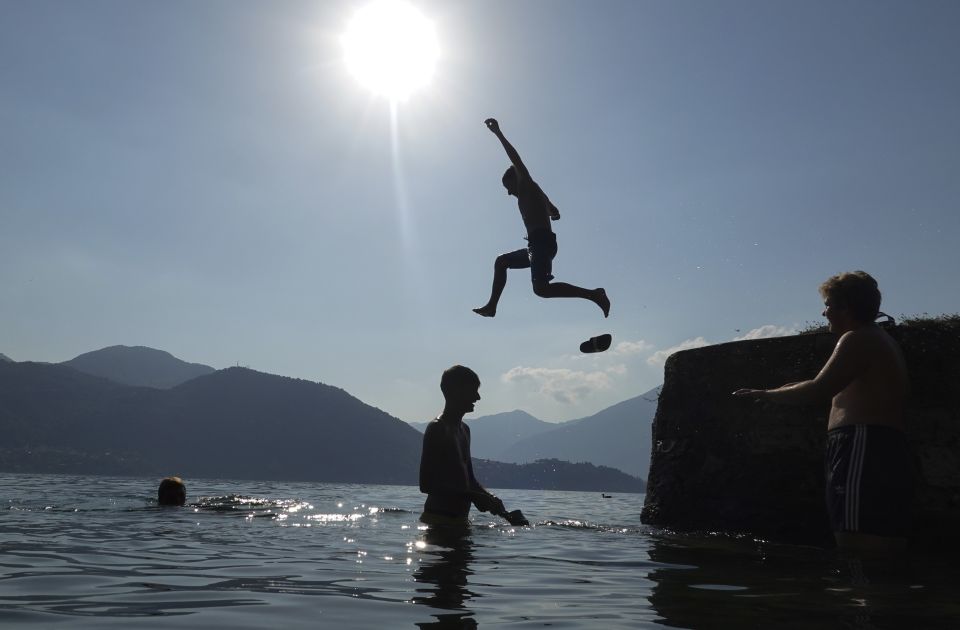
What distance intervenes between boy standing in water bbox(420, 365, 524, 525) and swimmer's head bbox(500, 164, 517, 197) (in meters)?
2.21

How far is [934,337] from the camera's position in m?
7.77

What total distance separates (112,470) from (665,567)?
174571 mm

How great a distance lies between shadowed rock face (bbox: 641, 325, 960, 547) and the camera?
741 centimetres

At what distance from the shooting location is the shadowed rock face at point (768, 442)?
24.3ft

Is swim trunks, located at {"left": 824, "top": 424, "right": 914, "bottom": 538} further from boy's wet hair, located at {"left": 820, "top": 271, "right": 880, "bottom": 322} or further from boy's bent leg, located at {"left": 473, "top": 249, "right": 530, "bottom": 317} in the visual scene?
boy's bent leg, located at {"left": 473, "top": 249, "right": 530, "bottom": 317}

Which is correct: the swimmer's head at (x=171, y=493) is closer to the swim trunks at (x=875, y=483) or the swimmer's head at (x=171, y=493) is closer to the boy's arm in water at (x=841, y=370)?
the boy's arm in water at (x=841, y=370)

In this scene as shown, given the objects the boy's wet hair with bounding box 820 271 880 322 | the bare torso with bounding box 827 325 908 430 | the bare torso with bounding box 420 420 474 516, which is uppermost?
the boy's wet hair with bounding box 820 271 880 322

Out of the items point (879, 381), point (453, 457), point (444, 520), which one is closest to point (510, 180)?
point (453, 457)

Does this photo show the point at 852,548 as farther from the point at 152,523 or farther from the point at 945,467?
the point at 152,523

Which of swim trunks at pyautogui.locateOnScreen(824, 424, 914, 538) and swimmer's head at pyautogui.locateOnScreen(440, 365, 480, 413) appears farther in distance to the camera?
swimmer's head at pyautogui.locateOnScreen(440, 365, 480, 413)

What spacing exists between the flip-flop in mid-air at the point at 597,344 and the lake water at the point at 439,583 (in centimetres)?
A: 228

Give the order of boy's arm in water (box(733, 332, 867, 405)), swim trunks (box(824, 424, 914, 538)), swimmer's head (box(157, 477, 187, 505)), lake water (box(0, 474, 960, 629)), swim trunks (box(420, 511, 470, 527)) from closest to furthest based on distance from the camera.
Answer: lake water (box(0, 474, 960, 629)), swim trunks (box(824, 424, 914, 538)), boy's arm in water (box(733, 332, 867, 405)), swim trunks (box(420, 511, 470, 527)), swimmer's head (box(157, 477, 187, 505))

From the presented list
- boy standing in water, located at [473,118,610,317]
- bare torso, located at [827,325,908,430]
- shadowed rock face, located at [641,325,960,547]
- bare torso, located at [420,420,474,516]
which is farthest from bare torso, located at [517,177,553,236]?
bare torso, located at [827,325,908,430]

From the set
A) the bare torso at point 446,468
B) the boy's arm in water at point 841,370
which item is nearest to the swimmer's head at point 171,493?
the bare torso at point 446,468
